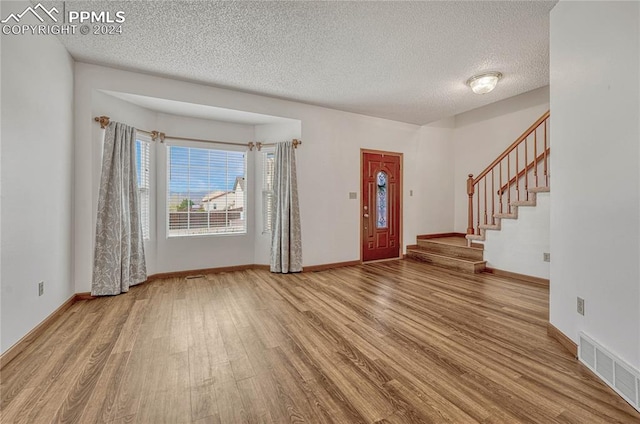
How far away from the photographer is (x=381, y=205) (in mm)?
5621

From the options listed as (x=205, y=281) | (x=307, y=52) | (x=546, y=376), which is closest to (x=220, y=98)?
(x=307, y=52)

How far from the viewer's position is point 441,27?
2.65 m

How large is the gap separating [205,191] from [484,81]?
4.53 meters

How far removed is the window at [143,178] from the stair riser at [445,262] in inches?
196

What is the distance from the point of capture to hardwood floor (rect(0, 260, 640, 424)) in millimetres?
1524

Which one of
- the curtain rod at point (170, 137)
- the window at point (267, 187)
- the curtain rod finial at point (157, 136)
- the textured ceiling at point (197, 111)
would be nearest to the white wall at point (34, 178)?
the curtain rod at point (170, 137)

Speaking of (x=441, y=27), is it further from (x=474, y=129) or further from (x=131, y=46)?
(x=474, y=129)

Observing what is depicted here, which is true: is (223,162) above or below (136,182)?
above

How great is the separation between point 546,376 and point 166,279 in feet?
15.4

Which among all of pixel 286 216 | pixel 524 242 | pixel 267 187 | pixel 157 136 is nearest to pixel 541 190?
pixel 524 242

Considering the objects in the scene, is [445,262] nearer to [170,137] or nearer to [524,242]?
[524,242]

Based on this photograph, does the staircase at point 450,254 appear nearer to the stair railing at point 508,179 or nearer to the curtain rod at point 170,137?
the stair railing at point 508,179

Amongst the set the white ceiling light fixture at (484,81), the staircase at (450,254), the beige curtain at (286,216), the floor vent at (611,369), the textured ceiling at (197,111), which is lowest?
the floor vent at (611,369)

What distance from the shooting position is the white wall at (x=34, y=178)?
6.90ft
